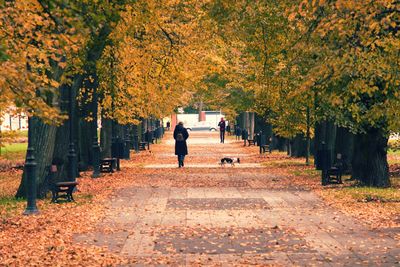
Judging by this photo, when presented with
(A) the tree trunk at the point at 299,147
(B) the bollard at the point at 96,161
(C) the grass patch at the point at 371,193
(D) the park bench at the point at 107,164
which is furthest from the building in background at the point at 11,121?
(A) the tree trunk at the point at 299,147

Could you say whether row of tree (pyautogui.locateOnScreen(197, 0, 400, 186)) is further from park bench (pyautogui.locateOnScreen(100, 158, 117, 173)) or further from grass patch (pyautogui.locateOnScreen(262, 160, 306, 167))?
park bench (pyautogui.locateOnScreen(100, 158, 117, 173))

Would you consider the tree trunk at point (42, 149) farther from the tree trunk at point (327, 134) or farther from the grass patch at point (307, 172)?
the tree trunk at point (327, 134)

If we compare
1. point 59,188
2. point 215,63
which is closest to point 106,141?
point 215,63

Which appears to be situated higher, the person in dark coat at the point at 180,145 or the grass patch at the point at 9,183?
the person in dark coat at the point at 180,145

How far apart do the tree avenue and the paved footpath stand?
90.6 inches

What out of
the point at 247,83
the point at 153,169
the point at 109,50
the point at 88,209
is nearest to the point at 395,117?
the point at 88,209

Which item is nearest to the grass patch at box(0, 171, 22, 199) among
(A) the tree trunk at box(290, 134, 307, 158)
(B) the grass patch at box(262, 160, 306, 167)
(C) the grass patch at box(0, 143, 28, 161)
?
(C) the grass patch at box(0, 143, 28, 161)

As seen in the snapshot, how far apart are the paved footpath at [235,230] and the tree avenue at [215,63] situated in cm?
230

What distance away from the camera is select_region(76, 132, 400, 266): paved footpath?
1278 centimetres

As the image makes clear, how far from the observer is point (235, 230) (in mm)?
15922

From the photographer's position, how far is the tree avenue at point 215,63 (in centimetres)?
1520

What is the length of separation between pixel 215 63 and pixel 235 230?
2451cm

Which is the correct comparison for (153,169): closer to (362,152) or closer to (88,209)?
(362,152)

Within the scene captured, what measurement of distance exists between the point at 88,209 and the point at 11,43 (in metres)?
6.98
